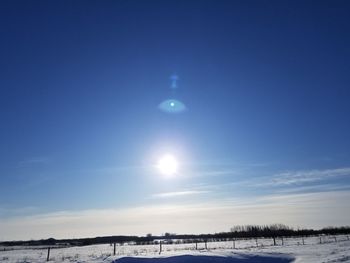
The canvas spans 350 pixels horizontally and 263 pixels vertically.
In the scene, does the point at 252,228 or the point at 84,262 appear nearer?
the point at 84,262

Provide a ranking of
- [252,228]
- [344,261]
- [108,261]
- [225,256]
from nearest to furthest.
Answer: [344,261], [108,261], [225,256], [252,228]

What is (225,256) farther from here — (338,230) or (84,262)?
(338,230)

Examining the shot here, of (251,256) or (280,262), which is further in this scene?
(251,256)

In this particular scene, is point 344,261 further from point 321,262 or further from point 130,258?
point 130,258

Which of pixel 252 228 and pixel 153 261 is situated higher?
pixel 252 228

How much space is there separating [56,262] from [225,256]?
46.2 ft

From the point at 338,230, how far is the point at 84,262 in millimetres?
168596

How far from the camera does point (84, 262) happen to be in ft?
101

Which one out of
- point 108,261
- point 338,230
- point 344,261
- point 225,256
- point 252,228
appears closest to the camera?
point 344,261

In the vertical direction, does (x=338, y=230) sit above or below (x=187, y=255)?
above

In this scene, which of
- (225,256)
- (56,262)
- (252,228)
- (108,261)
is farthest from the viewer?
(252,228)

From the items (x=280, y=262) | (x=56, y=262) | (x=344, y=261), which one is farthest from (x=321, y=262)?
(x=56, y=262)

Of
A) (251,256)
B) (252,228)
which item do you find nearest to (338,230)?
(252,228)

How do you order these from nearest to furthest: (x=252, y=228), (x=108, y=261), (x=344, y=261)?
(x=344, y=261) → (x=108, y=261) → (x=252, y=228)
